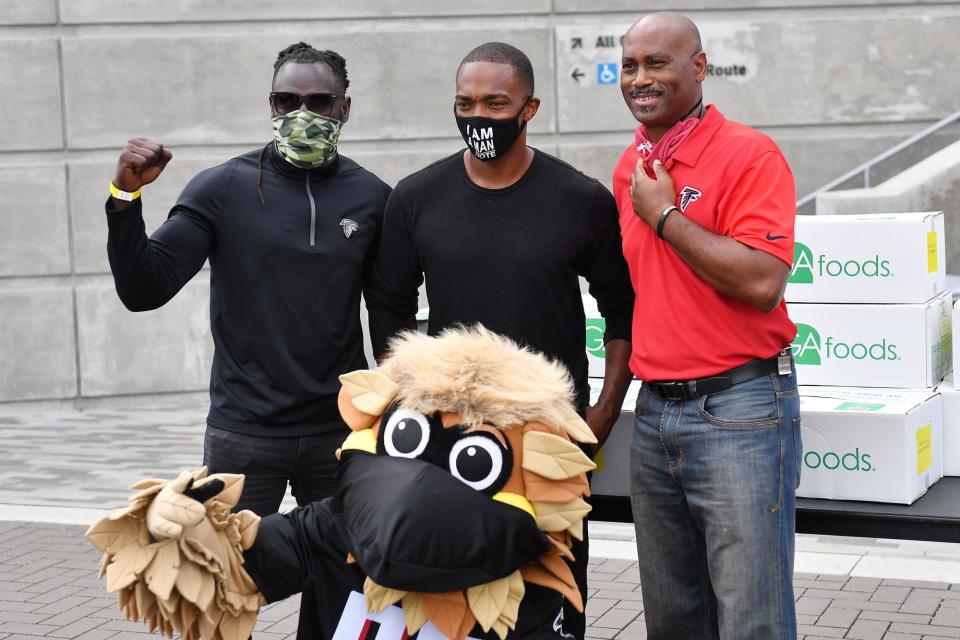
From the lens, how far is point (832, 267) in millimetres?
4055

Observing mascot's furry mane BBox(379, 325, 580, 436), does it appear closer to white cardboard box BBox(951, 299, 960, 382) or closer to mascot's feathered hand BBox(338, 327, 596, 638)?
mascot's feathered hand BBox(338, 327, 596, 638)

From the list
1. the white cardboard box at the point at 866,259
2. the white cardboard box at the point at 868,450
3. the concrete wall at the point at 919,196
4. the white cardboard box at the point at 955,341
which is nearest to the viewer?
the white cardboard box at the point at 868,450

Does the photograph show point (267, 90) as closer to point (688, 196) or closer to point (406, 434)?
point (688, 196)

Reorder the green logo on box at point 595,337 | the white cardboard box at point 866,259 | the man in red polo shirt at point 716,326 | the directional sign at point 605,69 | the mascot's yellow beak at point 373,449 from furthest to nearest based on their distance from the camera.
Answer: the directional sign at point 605,69 → the green logo on box at point 595,337 → the white cardboard box at point 866,259 → the man in red polo shirt at point 716,326 → the mascot's yellow beak at point 373,449

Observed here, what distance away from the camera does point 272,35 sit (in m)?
9.77

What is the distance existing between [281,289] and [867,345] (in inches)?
74.2

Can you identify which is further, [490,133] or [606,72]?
[606,72]

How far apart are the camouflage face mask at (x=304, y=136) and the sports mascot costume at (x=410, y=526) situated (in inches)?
40.4

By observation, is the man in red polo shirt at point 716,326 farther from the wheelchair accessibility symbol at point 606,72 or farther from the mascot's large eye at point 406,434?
the wheelchair accessibility symbol at point 606,72

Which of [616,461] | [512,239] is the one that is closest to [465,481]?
[512,239]

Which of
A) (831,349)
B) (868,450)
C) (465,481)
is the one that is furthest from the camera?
(831,349)

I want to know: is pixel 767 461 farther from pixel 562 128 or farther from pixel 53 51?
pixel 53 51

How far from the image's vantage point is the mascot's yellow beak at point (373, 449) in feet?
9.16

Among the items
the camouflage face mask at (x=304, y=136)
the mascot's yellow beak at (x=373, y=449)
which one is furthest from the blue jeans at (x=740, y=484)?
the camouflage face mask at (x=304, y=136)
